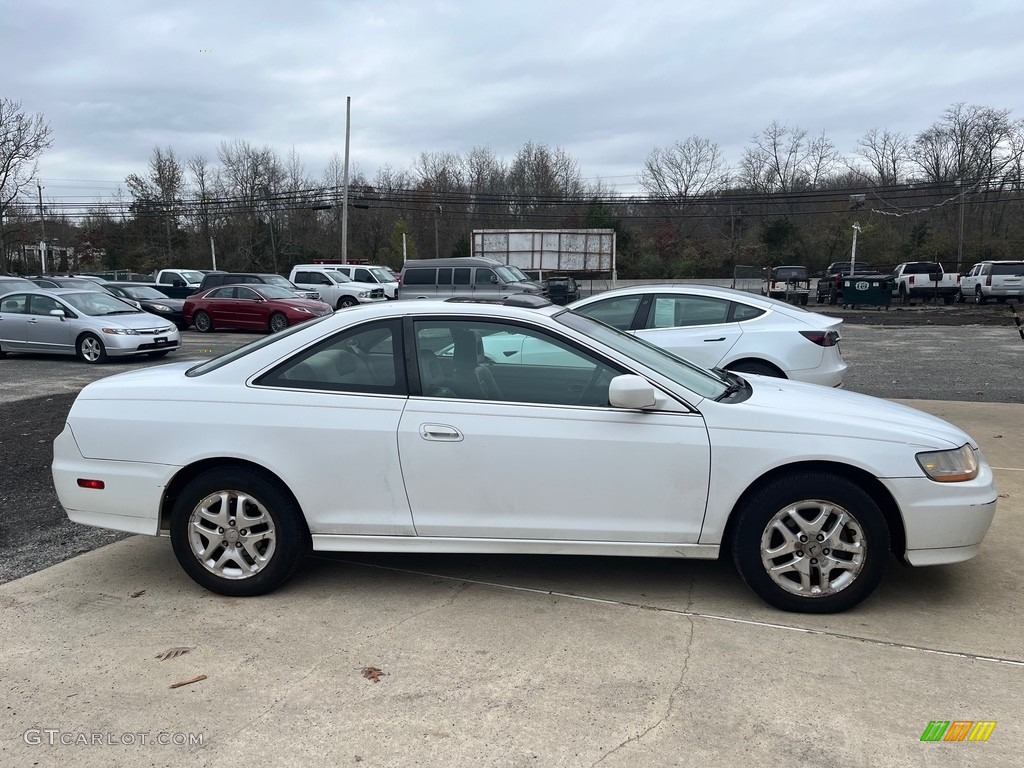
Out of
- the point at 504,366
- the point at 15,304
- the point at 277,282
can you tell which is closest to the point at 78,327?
the point at 15,304

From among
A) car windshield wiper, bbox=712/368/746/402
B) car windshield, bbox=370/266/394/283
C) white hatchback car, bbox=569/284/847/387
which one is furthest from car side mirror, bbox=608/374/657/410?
car windshield, bbox=370/266/394/283

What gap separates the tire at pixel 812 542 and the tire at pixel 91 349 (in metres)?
14.4

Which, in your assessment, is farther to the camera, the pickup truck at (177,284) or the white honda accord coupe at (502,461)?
the pickup truck at (177,284)

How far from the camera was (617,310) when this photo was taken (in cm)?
841

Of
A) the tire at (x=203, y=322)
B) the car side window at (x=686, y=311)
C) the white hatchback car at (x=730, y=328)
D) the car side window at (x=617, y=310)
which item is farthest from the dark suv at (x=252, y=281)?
the car side window at (x=686, y=311)

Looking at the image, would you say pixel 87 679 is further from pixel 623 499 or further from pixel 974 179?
pixel 974 179

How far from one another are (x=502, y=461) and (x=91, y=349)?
13809 millimetres

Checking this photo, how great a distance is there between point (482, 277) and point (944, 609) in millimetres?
19093

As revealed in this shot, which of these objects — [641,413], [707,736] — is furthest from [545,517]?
[707,736]

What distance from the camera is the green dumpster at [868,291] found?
3102 centimetres

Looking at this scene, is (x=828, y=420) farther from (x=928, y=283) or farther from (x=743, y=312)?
(x=928, y=283)

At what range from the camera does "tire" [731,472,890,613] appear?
360 cm

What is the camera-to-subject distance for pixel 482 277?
22.2 metres

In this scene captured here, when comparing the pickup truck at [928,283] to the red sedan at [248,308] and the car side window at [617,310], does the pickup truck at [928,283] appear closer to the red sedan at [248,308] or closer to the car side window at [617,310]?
the red sedan at [248,308]
